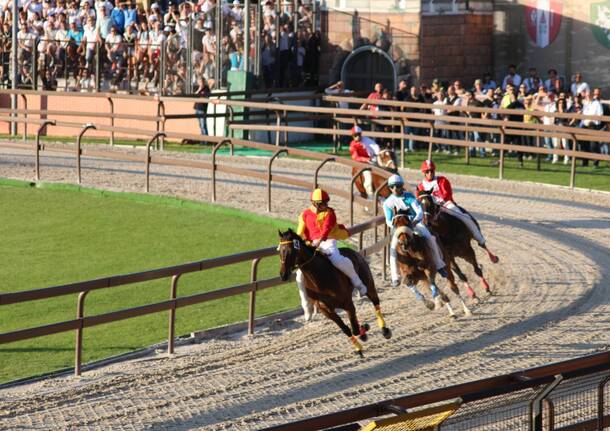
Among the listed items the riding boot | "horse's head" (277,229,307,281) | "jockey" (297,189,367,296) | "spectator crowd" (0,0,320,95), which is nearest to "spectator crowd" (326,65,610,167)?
"spectator crowd" (0,0,320,95)

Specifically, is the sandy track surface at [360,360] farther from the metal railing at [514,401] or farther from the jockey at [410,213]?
the metal railing at [514,401]

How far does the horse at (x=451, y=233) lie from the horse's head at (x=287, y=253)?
135 inches

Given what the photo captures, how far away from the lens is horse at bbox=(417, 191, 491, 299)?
1692 centimetres

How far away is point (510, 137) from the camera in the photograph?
29.0 metres

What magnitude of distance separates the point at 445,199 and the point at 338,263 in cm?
380

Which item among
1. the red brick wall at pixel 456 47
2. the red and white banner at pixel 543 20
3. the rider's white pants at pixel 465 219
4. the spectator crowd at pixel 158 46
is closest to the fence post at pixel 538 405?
the rider's white pants at pixel 465 219

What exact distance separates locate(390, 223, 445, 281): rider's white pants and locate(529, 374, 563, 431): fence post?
27.3ft

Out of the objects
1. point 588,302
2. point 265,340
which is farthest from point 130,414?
point 588,302

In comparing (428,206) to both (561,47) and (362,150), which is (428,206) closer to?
(362,150)

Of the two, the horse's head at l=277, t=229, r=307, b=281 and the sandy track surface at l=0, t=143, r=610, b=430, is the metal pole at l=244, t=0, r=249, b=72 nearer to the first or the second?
the sandy track surface at l=0, t=143, r=610, b=430

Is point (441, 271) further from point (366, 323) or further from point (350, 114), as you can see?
point (350, 114)

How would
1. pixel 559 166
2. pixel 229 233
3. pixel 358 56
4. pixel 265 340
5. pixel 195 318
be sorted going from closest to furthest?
pixel 265 340
pixel 195 318
pixel 229 233
pixel 559 166
pixel 358 56

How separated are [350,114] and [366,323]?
1548cm

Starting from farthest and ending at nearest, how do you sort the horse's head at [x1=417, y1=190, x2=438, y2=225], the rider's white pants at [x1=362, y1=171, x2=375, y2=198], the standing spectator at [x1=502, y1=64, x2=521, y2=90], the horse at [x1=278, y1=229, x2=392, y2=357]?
1. the standing spectator at [x1=502, y1=64, x2=521, y2=90]
2. the rider's white pants at [x1=362, y1=171, x2=375, y2=198]
3. the horse's head at [x1=417, y1=190, x2=438, y2=225]
4. the horse at [x1=278, y1=229, x2=392, y2=357]
